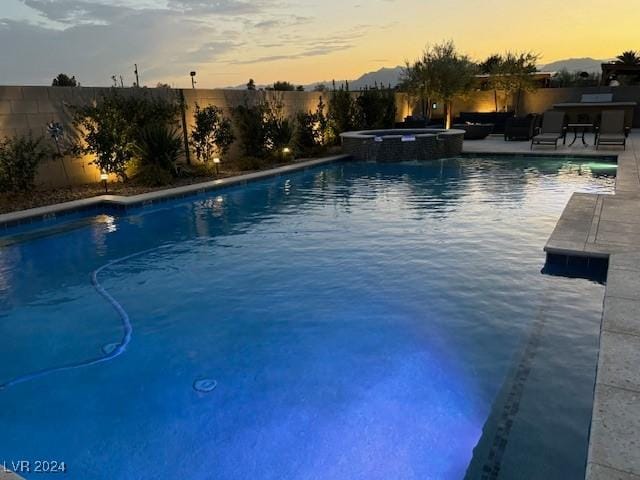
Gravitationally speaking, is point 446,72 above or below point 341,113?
above

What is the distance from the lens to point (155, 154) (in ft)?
36.8

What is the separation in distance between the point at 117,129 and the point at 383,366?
30.4 ft

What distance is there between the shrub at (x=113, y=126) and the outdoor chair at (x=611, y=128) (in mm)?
12563

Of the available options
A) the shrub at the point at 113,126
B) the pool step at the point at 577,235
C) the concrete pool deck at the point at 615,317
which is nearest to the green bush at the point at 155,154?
the shrub at the point at 113,126

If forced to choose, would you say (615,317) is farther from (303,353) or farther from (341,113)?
(341,113)

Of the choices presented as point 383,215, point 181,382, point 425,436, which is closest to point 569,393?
point 425,436

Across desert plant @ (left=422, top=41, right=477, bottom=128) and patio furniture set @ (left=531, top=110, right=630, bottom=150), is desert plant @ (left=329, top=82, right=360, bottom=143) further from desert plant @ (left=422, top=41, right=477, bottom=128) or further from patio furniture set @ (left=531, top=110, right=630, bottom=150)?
patio furniture set @ (left=531, top=110, right=630, bottom=150)

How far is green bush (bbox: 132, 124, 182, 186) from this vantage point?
11.0 m

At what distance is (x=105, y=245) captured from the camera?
7133mm

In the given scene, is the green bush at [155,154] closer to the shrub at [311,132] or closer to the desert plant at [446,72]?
the shrub at [311,132]

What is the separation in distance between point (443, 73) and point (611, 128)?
722 cm

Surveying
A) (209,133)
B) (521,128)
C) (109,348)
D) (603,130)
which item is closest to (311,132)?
(209,133)

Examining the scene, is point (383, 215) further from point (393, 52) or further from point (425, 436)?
point (393, 52)

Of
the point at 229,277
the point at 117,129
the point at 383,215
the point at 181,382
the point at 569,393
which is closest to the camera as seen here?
the point at 569,393
